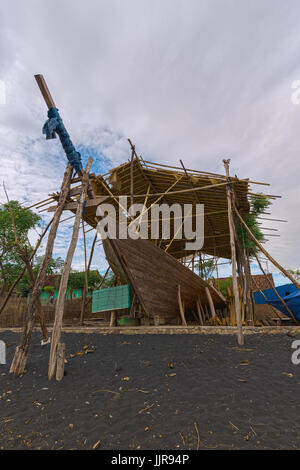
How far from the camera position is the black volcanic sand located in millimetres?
2264

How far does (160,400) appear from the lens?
9.63 ft

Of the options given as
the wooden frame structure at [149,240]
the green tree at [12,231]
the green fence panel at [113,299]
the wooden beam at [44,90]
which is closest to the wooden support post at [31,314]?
the wooden frame structure at [149,240]

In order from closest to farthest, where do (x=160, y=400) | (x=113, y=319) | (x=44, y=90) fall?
(x=160, y=400) < (x=44, y=90) < (x=113, y=319)

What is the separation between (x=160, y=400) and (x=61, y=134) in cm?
502

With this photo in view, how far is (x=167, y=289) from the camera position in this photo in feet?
25.0

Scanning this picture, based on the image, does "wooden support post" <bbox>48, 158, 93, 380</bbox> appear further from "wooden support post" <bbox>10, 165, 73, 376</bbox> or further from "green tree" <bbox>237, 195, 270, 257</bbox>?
"green tree" <bbox>237, 195, 270, 257</bbox>

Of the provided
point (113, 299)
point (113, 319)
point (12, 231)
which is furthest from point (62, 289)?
point (12, 231)

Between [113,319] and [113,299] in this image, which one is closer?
[113,299]

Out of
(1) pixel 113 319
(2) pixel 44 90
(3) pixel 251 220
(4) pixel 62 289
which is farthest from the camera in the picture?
(3) pixel 251 220

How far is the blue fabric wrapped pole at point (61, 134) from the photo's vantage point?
4668 mm

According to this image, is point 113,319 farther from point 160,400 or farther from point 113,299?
point 160,400
